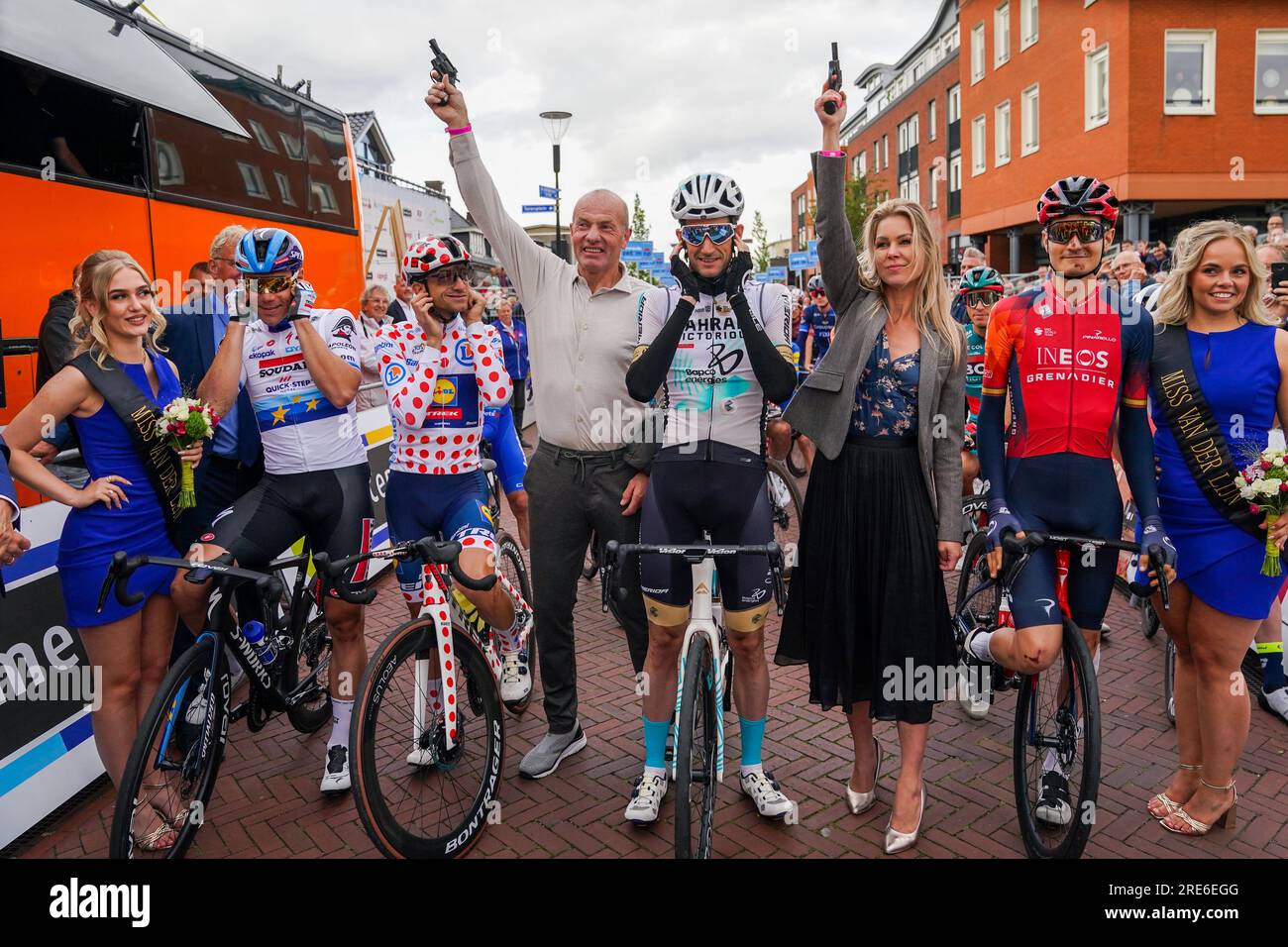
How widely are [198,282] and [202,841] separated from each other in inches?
132

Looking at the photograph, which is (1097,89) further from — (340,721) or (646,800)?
(340,721)

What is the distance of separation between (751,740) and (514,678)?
160 centimetres

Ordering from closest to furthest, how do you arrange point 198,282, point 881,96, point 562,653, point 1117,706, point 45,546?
point 45,546 < point 562,653 < point 1117,706 < point 198,282 < point 881,96

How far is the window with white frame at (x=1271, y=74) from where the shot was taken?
2197 centimetres

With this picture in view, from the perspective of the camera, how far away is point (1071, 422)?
3.39m

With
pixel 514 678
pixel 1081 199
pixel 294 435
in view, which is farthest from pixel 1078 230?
pixel 514 678

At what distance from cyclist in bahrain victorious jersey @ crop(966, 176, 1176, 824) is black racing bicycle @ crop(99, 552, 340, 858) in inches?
100

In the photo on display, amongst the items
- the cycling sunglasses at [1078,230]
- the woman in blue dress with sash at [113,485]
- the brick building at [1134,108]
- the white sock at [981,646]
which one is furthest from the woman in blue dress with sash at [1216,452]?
the brick building at [1134,108]

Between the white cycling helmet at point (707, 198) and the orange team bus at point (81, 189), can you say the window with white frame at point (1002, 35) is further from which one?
the white cycling helmet at point (707, 198)

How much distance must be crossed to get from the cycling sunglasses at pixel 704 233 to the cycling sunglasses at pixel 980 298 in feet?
12.4

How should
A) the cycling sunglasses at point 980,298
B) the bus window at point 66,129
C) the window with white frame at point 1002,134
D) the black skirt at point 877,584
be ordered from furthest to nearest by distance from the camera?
the window with white frame at point 1002,134, the bus window at point 66,129, the cycling sunglasses at point 980,298, the black skirt at point 877,584

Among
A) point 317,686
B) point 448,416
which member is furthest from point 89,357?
point 317,686

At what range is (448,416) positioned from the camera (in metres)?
3.91
